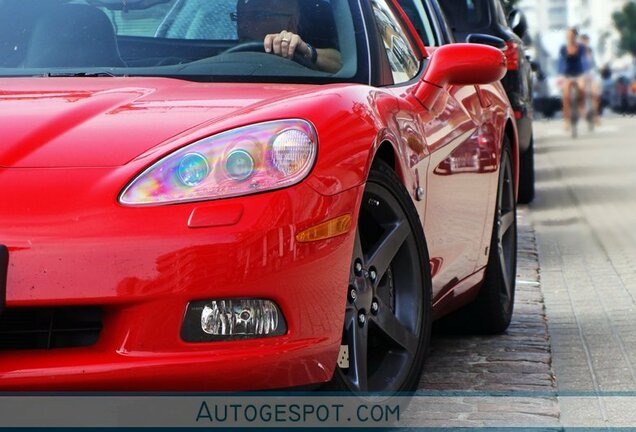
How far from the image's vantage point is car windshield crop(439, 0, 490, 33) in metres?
11.0

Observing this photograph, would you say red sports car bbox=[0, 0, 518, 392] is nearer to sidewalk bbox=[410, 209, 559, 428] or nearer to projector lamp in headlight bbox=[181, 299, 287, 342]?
projector lamp in headlight bbox=[181, 299, 287, 342]

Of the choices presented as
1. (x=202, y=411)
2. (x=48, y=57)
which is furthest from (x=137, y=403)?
(x=48, y=57)

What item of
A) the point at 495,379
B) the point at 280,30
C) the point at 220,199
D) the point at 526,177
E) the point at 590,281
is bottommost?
the point at 526,177

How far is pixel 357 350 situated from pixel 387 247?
33cm

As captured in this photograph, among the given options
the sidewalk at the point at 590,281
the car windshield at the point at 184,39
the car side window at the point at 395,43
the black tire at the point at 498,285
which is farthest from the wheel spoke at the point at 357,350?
the black tire at the point at 498,285

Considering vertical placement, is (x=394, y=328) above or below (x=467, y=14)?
above

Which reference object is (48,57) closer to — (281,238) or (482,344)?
(281,238)

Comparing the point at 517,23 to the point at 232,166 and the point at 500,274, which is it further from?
the point at 232,166

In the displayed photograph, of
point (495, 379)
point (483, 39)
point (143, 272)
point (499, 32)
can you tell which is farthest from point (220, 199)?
point (499, 32)

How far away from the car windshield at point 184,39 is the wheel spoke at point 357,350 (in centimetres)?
90

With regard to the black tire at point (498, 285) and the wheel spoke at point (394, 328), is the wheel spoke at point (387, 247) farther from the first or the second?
the black tire at point (498, 285)

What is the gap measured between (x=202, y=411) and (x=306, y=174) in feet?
1.95

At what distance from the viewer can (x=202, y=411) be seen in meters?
3.63

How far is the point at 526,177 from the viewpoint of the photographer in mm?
12750
